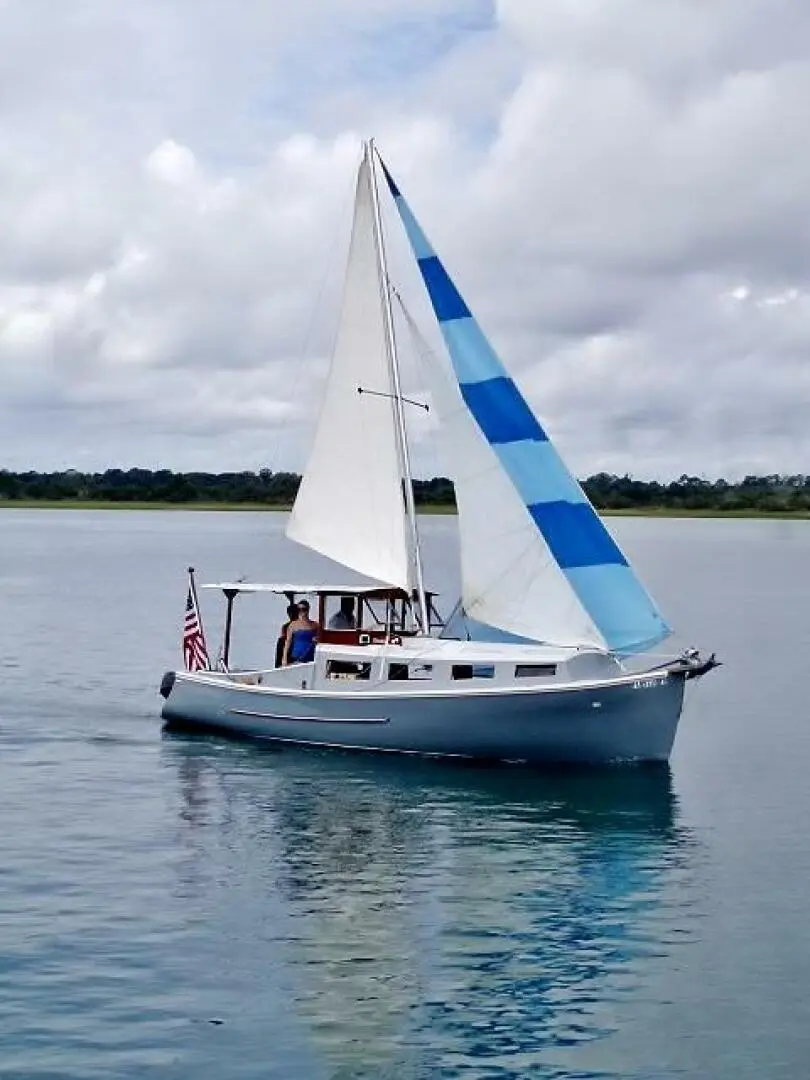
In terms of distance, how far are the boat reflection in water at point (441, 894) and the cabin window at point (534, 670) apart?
6.94ft

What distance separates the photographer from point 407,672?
35594 millimetres

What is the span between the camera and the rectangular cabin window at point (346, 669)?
36.1m

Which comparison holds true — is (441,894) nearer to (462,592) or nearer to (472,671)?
(472,671)

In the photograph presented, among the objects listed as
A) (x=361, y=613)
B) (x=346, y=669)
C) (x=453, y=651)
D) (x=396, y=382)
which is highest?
(x=396, y=382)

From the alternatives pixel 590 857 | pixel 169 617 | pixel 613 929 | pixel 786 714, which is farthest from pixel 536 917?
pixel 169 617

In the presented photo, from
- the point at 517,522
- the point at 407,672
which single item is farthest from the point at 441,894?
the point at 517,522

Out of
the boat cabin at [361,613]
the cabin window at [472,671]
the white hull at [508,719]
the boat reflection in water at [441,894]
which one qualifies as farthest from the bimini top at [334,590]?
the boat reflection in water at [441,894]

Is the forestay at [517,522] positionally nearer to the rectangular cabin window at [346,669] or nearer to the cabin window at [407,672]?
the cabin window at [407,672]

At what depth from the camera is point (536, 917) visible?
24000mm

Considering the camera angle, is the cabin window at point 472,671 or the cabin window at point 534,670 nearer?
the cabin window at point 534,670

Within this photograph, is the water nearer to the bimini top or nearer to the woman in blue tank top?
the woman in blue tank top

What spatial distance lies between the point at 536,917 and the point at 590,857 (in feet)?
14.1

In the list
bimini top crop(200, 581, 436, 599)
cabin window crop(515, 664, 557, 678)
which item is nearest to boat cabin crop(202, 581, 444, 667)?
bimini top crop(200, 581, 436, 599)

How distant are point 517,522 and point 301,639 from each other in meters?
5.70
